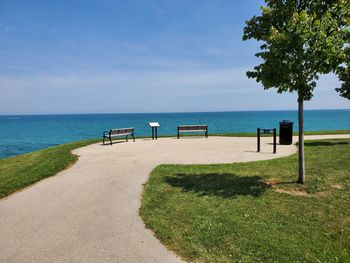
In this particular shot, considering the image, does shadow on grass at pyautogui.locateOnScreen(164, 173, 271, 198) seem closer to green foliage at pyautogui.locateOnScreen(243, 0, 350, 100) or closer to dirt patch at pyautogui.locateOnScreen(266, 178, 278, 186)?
dirt patch at pyautogui.locateOnScreen(266, 178, 278, 186)

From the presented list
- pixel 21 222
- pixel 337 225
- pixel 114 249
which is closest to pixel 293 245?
pixel 337 225

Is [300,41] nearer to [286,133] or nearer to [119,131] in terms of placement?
[286,133]

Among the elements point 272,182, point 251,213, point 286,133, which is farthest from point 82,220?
point 286,133

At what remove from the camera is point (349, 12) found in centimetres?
727

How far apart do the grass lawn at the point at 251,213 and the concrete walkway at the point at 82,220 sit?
1.32 ft

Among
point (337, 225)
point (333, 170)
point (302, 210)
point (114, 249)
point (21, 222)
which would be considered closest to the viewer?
point (114, 249)

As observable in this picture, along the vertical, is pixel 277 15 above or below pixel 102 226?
above

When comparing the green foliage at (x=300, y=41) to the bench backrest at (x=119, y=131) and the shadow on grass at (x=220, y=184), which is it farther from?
the bench backrest at (x=119, y=131)

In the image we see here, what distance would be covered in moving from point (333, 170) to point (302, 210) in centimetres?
427

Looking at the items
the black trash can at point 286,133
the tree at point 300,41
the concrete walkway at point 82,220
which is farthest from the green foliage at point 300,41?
the black trash can at point 286,133

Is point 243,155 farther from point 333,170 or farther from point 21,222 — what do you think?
point 21,222

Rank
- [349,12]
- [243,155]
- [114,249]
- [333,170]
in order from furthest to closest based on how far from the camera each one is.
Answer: [243,155] < [333,170] < [349,12] < [114,249]

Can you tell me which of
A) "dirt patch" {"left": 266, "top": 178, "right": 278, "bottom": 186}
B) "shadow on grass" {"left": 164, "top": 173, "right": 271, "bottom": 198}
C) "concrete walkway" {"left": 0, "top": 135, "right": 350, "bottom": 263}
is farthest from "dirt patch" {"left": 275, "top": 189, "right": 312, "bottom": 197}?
"concrete walkway" {"left": 0, "top": 135, "right": 350, "bottom": 263}

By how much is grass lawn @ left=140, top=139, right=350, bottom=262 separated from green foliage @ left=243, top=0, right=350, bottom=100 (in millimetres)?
2841
